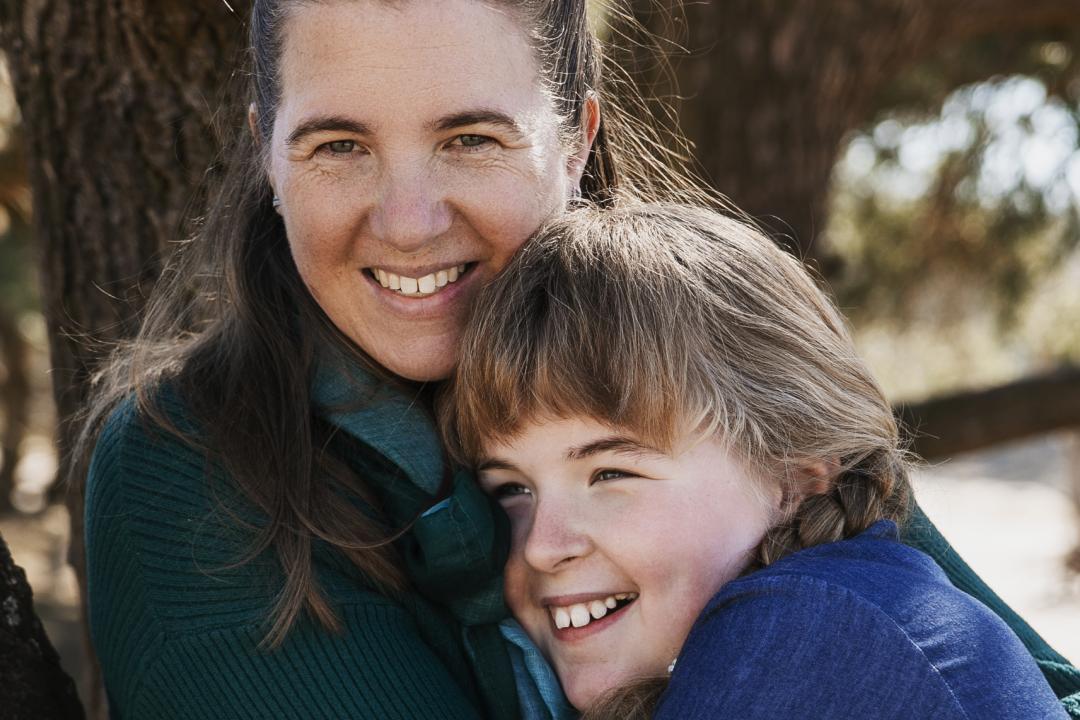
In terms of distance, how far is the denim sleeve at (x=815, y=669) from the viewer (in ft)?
4.99

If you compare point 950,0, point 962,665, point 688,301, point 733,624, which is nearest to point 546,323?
point 688,301

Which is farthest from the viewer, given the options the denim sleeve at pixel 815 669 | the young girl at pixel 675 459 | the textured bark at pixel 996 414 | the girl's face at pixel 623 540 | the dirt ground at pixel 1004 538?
the dirt ground at pixel 1004 538

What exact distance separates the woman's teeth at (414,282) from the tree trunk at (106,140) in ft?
2.06

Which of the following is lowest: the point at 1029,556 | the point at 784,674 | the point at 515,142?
the point at 1029,556

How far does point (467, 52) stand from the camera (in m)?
1.89

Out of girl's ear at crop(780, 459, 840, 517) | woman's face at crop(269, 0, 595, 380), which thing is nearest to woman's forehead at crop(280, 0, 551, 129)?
woman's face at crop(269, 0, 595, 380)

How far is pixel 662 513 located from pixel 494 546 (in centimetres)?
25

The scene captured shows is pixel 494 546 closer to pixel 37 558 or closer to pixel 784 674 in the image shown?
pixel 784 674

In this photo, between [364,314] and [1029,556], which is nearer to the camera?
[364,314]

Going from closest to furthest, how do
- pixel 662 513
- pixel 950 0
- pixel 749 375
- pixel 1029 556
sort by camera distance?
pixel 662 513
pixel 749 375
pixel 950 0
pixel 1029 556

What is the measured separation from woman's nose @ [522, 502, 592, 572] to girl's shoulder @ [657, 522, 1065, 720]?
0.23 m

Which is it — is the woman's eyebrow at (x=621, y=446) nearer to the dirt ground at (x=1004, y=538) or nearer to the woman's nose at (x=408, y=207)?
the woman's nose at (x=408, y=207)

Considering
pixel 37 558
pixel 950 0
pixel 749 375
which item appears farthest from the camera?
pixel 37 558

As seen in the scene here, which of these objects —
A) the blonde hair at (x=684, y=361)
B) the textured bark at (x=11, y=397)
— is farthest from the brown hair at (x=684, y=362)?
the textured bark at (x=11, y=397)
